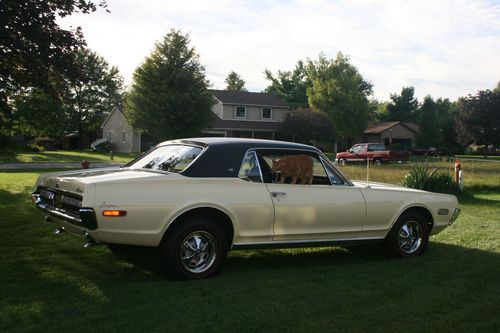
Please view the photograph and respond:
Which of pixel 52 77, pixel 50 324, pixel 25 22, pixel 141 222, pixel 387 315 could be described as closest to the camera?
pixel 50 324

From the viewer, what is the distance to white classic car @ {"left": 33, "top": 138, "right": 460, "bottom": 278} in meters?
5.27

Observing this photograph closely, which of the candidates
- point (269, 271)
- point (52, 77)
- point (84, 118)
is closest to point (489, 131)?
point (84, 118)

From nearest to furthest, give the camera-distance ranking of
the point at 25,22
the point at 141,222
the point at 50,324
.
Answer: the point at 50,324, the point at 141,222, the point at 25,22

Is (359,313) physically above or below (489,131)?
below

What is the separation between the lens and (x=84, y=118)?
6531 cm

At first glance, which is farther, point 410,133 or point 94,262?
point 410,133

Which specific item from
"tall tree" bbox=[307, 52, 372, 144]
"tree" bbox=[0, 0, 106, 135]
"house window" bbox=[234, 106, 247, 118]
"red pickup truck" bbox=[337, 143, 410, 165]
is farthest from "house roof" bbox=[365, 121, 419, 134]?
"tree" bbox=[0, 0, 106, 135]

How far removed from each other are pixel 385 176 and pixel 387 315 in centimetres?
1506

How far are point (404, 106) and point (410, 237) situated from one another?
8010cm

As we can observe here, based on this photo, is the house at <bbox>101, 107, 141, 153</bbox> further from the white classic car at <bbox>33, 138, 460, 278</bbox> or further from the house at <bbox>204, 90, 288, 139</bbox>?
the white classic car at <bbox>33, 138, 460, 278</bbox>

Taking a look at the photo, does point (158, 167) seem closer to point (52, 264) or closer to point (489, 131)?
point (52, 264)

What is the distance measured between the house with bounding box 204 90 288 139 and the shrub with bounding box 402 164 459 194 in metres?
36.2

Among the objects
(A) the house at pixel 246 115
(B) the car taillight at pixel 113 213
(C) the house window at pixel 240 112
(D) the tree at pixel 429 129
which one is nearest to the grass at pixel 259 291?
(B) the car taillight at pixel 113 213

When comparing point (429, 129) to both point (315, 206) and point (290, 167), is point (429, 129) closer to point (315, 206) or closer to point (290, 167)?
point (290, 167)
